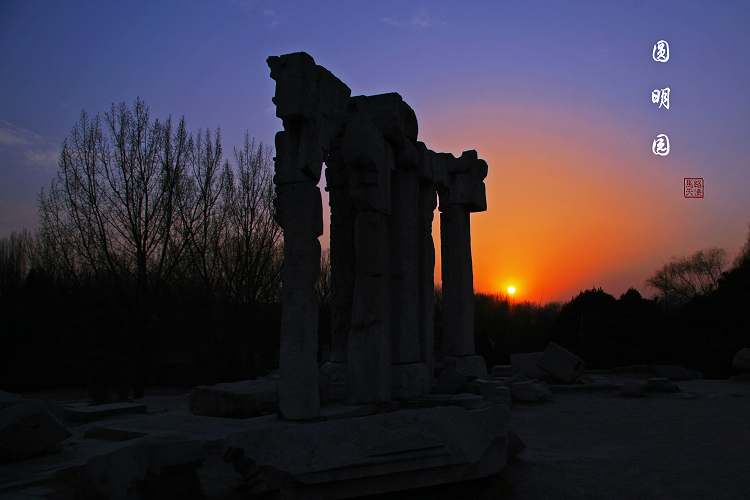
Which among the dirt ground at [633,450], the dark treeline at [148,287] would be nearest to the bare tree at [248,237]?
the dark treeline at [148,287]

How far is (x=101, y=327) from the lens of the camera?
15953mm

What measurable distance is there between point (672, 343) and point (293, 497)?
2112 centimetres

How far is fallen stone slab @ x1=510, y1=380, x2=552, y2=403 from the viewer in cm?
1182

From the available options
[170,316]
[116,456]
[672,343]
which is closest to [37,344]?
[170,316]

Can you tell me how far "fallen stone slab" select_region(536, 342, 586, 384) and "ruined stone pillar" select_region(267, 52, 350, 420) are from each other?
31.1ft

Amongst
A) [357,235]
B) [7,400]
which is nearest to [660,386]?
[357,235]

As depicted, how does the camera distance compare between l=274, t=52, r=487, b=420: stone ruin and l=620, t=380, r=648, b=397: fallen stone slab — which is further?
l=620, t=380, r=648, b=397: fallen stone slab

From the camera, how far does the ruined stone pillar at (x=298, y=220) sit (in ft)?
22.7

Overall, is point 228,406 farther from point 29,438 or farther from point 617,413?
point 617,413

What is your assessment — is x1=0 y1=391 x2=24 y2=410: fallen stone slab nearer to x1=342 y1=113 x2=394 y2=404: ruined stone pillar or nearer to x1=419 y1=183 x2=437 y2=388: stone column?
x1=342 y1=113 x2=394 y2=404: ruined stone pillar

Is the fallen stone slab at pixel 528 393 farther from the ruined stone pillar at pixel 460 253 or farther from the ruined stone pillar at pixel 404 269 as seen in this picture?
the ruined stone pillar at pixel 404 269

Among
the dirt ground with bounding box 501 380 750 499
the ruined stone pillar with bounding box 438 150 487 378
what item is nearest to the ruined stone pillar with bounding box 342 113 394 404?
the dirt ground with bounding box 501 380 750 499

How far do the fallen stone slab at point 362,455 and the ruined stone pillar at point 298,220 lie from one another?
2.39m

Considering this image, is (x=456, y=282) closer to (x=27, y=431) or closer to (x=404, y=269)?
(x=404, y=269)
